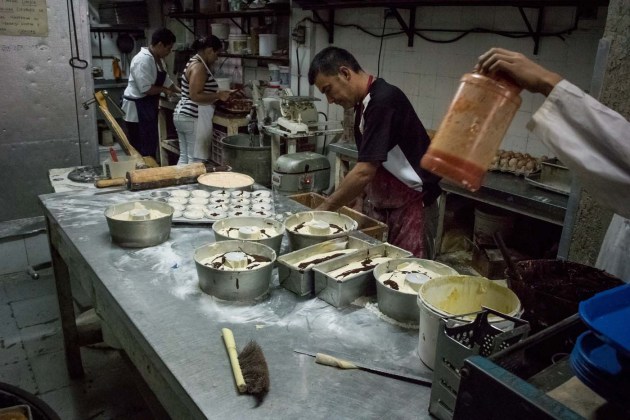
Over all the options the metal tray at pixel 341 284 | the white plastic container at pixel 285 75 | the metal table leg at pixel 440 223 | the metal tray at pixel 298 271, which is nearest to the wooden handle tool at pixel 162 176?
the metal tray at pixel 298 271

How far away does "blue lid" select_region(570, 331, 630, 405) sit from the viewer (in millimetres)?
694

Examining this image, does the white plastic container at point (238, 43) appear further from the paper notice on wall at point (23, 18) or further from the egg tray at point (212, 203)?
the egg tray at point (212, 203)

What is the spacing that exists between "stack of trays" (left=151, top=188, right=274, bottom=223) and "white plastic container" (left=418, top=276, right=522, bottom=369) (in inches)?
48.3

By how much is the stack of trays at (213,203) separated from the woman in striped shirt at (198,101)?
8.75 ft

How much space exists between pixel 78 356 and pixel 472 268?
2.83 meters

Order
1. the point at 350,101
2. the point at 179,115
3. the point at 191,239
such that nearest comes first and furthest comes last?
1. the point at 191,239
2. the point at 350,101
3. the point at 179,115

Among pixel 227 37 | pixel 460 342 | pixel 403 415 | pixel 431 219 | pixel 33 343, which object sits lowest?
pixel 33 343

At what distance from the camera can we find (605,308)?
732 mm

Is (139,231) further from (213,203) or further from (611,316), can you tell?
(611,316)

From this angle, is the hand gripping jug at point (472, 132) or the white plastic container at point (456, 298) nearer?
the hand gripping jug at point (472, 132)

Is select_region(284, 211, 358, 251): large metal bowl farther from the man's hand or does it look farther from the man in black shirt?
the man's hand

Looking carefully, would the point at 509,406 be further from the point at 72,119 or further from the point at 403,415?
the point at 72,119

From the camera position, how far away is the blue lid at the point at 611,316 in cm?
66

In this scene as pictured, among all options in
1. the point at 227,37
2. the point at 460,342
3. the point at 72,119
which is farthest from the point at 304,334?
the point at 227,37
